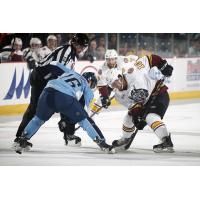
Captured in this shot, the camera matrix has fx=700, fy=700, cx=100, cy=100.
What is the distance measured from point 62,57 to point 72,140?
701mm

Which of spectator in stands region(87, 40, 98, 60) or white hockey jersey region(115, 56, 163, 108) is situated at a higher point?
spectator in stands region(87, 40, 98, 60)

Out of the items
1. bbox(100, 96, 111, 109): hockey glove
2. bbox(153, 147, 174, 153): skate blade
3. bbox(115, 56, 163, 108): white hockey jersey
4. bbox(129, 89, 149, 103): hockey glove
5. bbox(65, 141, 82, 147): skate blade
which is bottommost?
bbox(153, 147, 174, 153): skate blade

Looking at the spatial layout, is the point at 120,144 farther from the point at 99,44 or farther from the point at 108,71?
the point at 99,44

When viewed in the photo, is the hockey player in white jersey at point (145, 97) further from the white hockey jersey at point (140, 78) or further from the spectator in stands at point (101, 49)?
the spectator in stands at point (101, 49)

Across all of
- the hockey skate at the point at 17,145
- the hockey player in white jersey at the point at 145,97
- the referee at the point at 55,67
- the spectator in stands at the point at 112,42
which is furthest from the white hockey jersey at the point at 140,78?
the hockey skate at the point at 17,145

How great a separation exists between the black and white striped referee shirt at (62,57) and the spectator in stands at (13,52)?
186 mm

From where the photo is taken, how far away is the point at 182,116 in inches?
233

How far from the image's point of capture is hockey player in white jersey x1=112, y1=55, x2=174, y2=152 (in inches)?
231

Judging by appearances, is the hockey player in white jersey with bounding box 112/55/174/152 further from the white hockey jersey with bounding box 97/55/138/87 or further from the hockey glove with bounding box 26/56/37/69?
the hockey glove with bounding box 26/56/37/69

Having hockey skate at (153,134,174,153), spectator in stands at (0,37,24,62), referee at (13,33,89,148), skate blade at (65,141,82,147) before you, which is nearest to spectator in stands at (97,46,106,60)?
referee at (13,33,89,148)

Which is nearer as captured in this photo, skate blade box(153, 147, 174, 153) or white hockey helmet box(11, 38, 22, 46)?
white hockey helmet box(11, 38, 22, 46)
